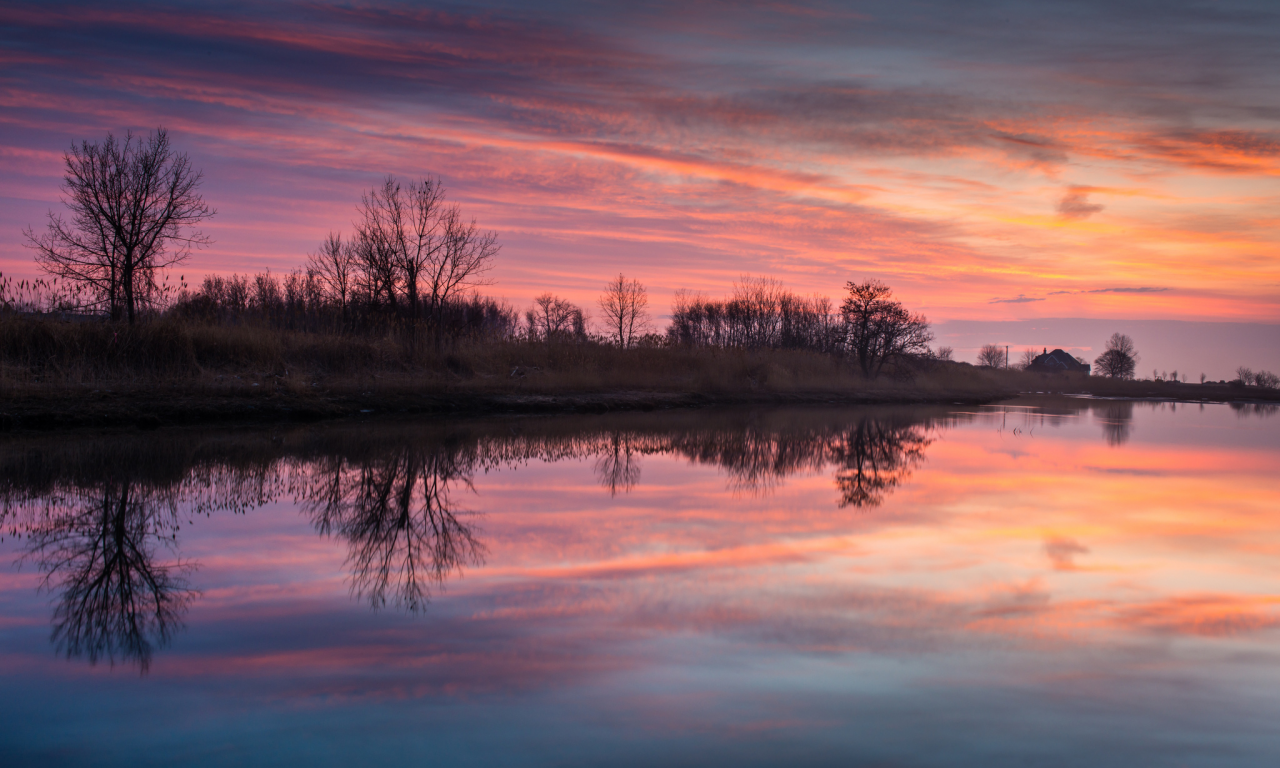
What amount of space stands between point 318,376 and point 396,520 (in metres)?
12.4

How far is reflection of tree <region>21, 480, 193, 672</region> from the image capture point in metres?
4.14

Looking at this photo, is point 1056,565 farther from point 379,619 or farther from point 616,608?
point 379,619

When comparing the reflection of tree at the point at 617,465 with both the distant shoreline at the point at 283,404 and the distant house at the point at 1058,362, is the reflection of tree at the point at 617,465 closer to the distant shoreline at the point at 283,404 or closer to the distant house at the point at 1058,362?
the distant shoreline at the point at 283,404

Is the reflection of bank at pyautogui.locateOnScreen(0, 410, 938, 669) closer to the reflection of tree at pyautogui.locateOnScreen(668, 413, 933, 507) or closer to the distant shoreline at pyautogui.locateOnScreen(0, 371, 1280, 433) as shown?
the reflection of tree at pyautogui.locateOnScreen(668, 413, 933, 507)

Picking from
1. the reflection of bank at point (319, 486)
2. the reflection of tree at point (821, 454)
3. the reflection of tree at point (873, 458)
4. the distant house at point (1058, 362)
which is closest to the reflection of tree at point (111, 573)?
the reflection of bank at point (319, 486)

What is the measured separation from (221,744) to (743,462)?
9.02m

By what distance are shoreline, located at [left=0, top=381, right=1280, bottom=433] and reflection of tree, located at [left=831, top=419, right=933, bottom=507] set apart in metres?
6.50

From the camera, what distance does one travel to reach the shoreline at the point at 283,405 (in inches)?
486

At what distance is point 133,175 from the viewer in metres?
18.8

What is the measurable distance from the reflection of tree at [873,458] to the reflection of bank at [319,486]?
0.05 metres

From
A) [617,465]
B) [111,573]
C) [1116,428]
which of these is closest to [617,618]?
[111,573]

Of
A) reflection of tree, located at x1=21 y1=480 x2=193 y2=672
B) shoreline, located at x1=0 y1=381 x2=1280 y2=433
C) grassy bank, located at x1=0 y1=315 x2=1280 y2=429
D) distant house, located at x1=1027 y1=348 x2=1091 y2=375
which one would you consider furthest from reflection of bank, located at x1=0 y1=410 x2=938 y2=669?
distant house, located at x1=1027 y1=348 x2=1091 y2=375

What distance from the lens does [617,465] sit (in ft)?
35.7

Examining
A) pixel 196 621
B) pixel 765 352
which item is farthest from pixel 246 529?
pixel 765 352
